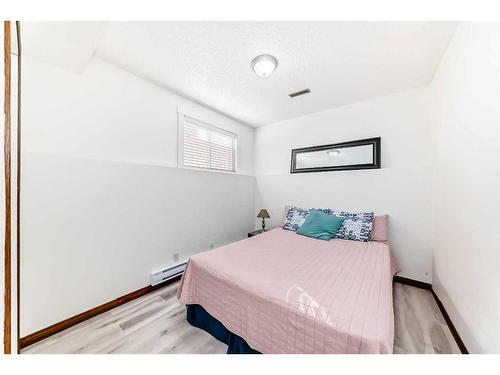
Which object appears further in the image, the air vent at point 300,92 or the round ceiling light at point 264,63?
the air vent at point 300,92

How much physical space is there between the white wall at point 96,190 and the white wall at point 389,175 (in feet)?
6.04

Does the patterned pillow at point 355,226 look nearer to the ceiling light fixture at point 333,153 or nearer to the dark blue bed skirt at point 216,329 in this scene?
the ceiling light fixture at point 333,153

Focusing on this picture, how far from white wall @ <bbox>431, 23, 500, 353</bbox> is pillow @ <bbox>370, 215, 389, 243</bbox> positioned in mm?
500

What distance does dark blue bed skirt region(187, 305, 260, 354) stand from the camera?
118 cm

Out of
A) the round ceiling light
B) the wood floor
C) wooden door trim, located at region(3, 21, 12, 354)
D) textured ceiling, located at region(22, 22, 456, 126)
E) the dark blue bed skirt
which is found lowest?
the wood floor

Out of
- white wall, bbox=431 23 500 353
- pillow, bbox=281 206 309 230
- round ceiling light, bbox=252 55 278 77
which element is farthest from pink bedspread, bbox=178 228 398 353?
round ceiling light, bbox=252 55 278 77

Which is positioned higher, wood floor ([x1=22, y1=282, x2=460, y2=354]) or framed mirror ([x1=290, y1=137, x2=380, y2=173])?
framed mirror ([x1=290, y1=137, x2=380, y2=173])

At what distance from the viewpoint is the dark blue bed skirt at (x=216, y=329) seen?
1.18m

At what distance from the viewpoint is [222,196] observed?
9.80 ft

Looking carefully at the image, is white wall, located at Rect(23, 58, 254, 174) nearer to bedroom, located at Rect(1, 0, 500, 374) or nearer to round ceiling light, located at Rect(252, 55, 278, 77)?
bedroom, located at Rect(1, 0, 500, 374)

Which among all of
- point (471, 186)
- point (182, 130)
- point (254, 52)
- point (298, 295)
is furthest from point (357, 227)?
point (182, 130)

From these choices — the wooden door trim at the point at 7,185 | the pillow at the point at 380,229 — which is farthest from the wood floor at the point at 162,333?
the wooden door trim at the point at 7,185

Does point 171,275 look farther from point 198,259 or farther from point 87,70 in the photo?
point 87,70
